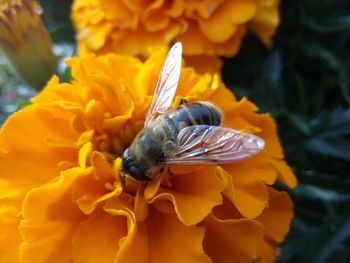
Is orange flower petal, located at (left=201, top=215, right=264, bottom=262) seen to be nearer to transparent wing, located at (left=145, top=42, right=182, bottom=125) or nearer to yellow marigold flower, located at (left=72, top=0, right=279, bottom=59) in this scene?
transparent wing, located at (left=145, top=42, right=182, bottom=125)

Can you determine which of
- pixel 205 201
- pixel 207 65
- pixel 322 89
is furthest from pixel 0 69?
pixel 205 201

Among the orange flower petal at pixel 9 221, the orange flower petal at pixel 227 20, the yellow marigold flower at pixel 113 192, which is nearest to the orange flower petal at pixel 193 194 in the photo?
the yellow marigold flower at pixel 113 192

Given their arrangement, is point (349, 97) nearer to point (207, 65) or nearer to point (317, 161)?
point (317, 161)

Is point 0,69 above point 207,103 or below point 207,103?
below

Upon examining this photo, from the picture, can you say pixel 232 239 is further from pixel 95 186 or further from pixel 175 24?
pixel 175 24

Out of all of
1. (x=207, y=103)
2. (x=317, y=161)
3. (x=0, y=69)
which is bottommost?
(x=317, y=161)

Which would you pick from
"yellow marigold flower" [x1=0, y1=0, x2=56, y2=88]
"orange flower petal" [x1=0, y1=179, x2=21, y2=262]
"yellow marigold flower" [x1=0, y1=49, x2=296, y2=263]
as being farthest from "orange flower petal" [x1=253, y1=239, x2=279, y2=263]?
"yellow marigold flower" [x1=0, y1=0, x2=56, y2=88]
